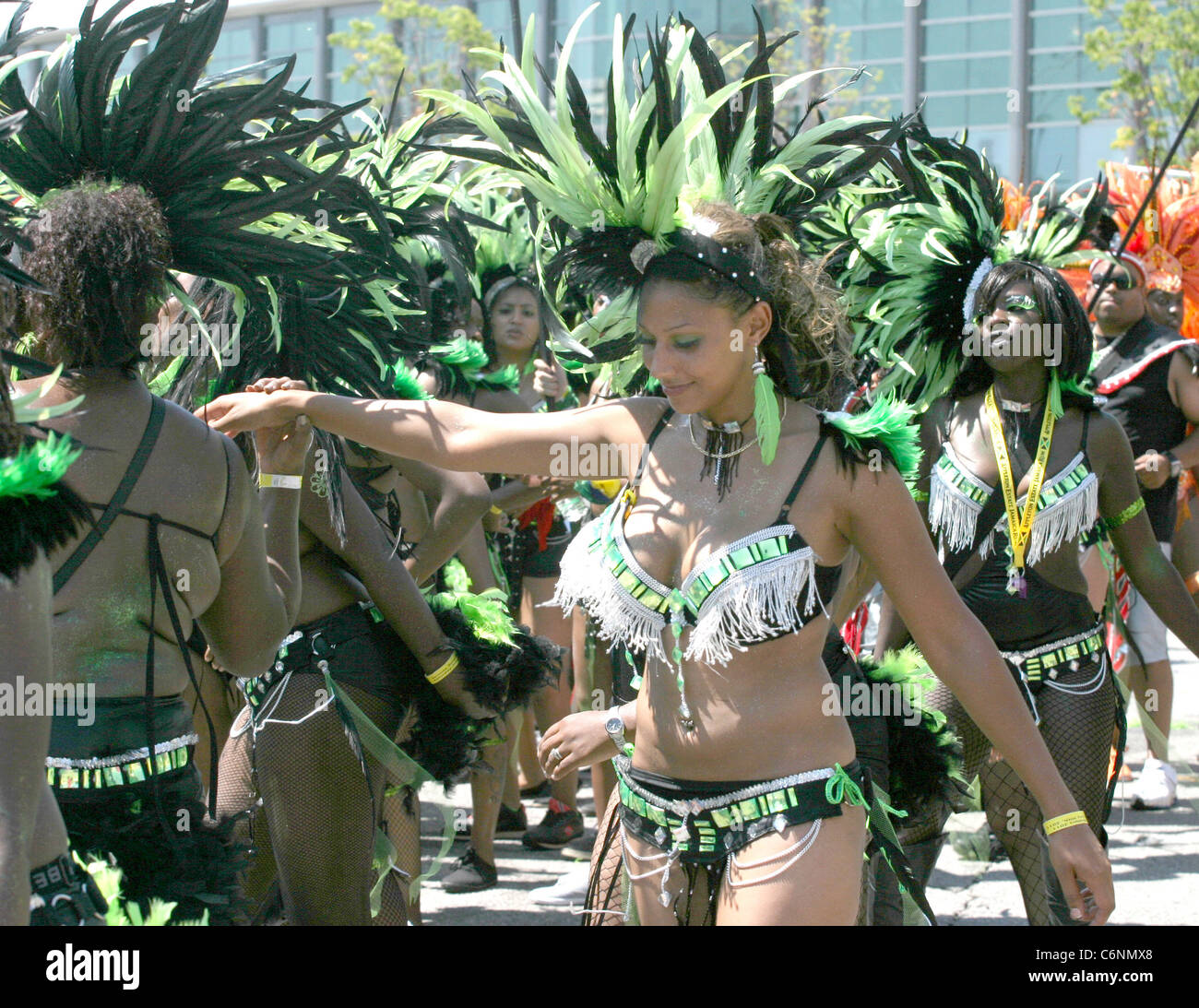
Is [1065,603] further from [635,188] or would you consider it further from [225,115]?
[225,115]

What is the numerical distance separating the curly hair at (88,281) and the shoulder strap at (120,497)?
0.13 meters

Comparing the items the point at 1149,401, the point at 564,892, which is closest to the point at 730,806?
the point at 564,892

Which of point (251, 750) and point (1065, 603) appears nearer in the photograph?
point (251, 750)

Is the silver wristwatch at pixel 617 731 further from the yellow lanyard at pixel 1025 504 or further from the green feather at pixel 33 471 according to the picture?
the yellow lanyard at pixel 1025 504

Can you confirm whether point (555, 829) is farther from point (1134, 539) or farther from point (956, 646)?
point (956, 646)

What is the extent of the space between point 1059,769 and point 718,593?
1942 millimetres

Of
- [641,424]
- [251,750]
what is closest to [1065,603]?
[641,424]

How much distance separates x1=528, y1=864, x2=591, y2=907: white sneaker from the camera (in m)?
5.75

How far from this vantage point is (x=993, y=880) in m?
6.16

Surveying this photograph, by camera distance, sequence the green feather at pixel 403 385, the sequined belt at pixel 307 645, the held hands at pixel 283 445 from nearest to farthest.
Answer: the held hands at pixel 283 445
the sequined belt at pixel 307 645
the green feather at pixel 403 385

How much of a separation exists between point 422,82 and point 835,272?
22.1 meters

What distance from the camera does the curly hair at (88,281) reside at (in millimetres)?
2742

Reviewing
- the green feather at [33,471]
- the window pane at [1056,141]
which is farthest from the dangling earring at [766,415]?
the window pane at [1056,141]
